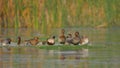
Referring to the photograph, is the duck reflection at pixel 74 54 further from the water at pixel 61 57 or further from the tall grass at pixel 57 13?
the tall grass at pixel 57 13

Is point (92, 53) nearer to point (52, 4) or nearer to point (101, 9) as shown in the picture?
point (52, 4)

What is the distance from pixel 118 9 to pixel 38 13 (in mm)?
8175

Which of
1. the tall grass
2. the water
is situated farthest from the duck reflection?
the tall grass

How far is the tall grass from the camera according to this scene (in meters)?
32.1

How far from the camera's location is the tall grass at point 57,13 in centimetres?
3209

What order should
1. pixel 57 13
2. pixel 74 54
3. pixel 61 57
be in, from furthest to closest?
pixel 57 13, pixel 74 54, pixel 61 57

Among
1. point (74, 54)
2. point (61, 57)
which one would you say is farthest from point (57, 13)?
point (61, 57)

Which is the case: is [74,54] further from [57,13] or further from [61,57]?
[57,13]

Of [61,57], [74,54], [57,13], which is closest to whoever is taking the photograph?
[61,57]

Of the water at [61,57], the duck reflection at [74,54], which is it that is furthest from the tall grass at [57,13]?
the duck reflection at [74,54]

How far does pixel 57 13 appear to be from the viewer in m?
34.6

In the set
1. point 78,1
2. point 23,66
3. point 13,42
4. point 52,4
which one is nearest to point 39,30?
point 52,4

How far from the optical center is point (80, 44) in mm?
24422

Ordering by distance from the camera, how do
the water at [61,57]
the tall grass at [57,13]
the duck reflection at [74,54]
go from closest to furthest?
the water at [61,57] → the duck reflection at [74,54] → the tall grass at [57,13]
